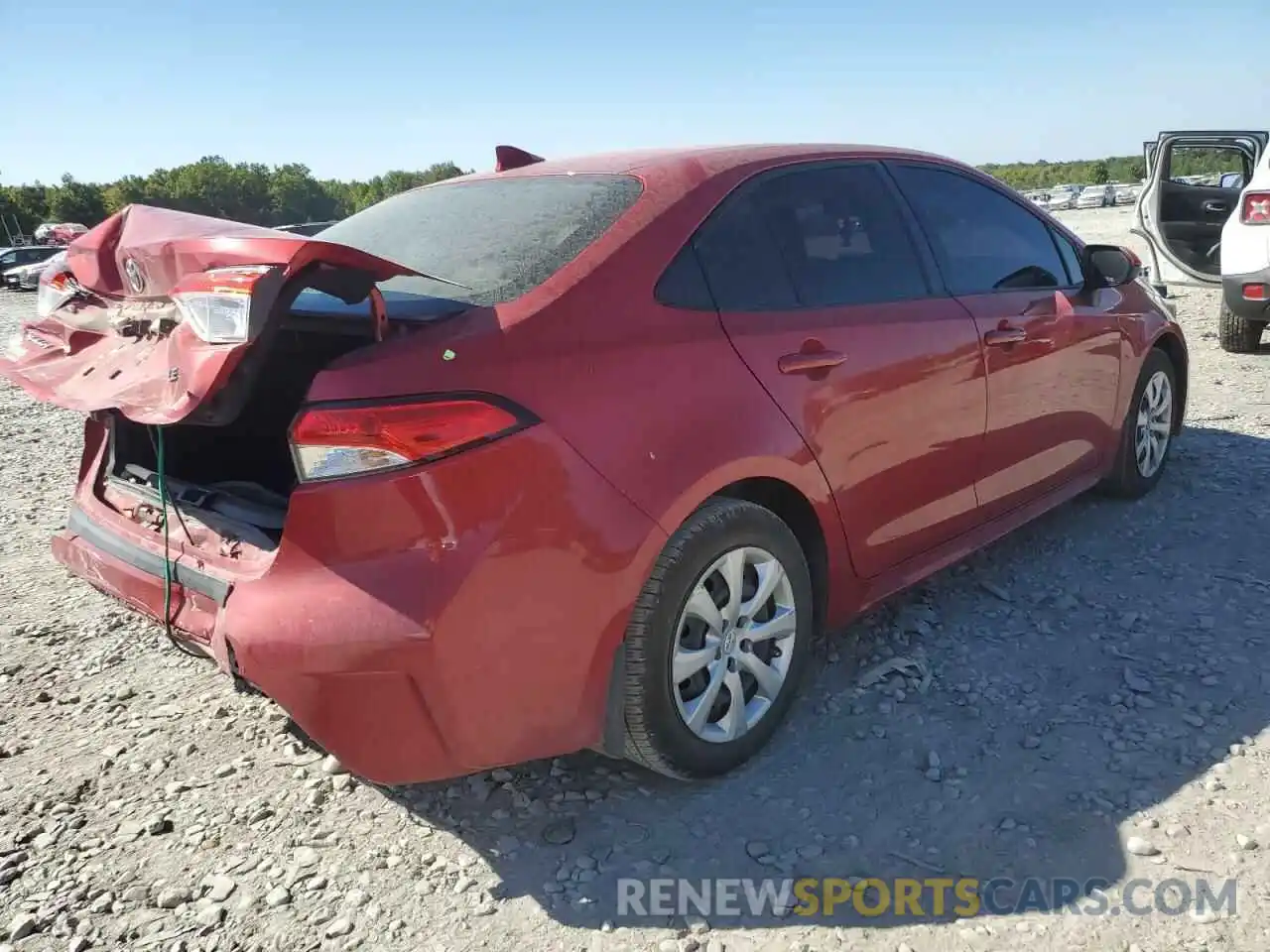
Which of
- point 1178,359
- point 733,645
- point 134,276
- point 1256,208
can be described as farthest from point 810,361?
point 1256,208

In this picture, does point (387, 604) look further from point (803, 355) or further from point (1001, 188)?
point (1001, 188)

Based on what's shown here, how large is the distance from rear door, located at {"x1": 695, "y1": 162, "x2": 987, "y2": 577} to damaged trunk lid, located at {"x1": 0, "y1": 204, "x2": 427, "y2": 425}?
0.98m

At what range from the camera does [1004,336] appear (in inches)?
133

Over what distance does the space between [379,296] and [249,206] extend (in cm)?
9148

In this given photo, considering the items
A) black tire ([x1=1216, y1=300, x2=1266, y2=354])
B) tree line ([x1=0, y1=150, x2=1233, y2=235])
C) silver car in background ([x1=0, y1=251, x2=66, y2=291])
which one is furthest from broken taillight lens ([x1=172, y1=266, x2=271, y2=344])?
tree line ([x1=0, y1=150, x2=1233, y2=235])

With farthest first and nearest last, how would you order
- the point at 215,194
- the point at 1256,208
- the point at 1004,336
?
1. the point at 215,194
2. the point at 1256,208
3. the point at 1004,336

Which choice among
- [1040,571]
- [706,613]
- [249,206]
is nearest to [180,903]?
[706,613]

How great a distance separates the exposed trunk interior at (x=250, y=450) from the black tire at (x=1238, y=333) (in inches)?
298

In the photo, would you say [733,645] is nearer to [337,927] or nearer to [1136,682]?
[337,927]

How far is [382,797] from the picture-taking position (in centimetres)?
260

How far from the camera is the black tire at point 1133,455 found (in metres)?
4.36

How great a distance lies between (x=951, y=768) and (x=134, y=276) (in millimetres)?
2495

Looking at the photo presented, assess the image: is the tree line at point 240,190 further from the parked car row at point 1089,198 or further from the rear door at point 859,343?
the rear door at point 859,343

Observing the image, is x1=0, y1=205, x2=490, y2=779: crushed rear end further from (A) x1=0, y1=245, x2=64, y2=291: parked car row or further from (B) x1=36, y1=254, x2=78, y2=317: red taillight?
(A) x1=0, y1=245, x2=64, y2=291: parked car row
